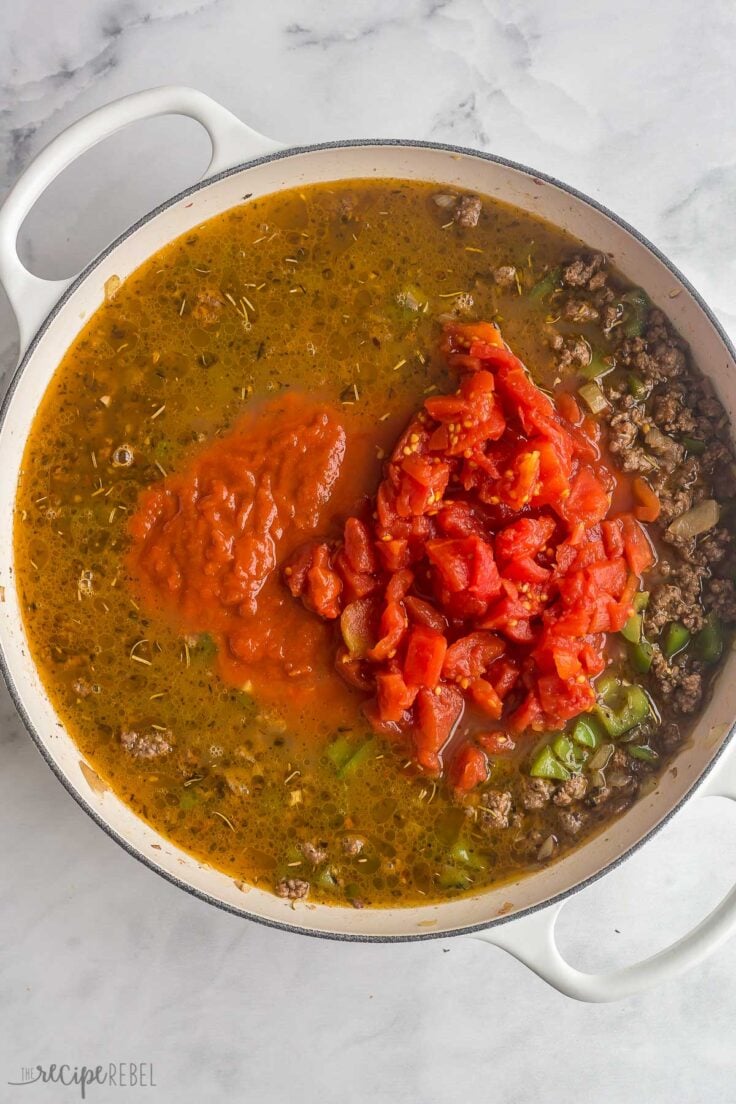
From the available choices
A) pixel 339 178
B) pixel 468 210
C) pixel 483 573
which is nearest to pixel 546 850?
pixel 483 573

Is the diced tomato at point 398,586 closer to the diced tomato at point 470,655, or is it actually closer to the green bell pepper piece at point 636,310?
the diced tomato at point 470,655

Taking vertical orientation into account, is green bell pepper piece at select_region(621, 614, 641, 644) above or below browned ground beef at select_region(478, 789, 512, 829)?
above

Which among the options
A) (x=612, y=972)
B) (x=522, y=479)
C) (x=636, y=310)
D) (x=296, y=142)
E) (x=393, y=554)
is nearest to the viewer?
(x=612, y=972)

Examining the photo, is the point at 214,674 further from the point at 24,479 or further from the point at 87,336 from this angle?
the point at 87,336

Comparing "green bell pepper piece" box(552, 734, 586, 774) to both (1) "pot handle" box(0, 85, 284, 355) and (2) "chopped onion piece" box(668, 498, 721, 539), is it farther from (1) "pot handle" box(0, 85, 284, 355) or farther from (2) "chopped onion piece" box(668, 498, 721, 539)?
(1) "pot handle" box(0, 85, 284, 355)

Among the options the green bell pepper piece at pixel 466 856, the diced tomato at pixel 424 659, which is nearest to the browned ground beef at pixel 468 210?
the diced tomato at pixel 424 659

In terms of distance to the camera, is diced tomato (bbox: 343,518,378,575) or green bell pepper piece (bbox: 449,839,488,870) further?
green bell pepper piece (bbox: 449,839,488,870)

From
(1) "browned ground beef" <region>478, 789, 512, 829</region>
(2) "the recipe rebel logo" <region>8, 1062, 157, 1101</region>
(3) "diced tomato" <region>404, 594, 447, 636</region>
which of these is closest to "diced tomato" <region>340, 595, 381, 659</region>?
(3) "diced tomato" <region>404, 594, 447, 636</region>

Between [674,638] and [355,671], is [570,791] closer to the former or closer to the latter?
[674,638]
